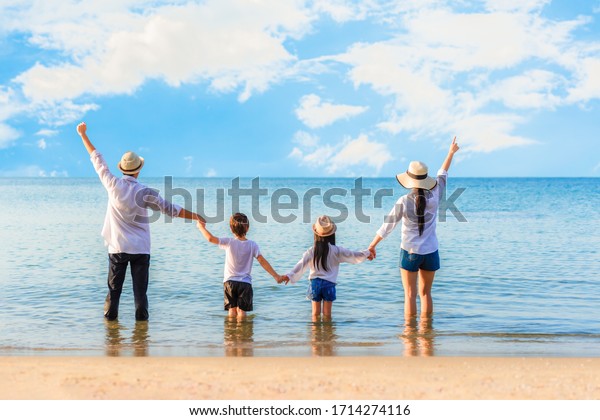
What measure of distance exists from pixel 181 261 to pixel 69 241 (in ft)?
16.7

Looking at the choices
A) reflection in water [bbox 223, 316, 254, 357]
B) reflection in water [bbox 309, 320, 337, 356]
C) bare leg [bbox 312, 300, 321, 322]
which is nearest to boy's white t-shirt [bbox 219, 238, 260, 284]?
reflection in water [bbox 223, 316, 254, 357]

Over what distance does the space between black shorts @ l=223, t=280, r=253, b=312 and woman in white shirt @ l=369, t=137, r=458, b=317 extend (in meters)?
1.48

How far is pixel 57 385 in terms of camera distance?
5035 mm

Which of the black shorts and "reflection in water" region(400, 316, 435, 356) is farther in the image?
the black shorts

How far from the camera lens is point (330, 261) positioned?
7.48 metres

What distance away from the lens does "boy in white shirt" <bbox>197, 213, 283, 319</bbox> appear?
285 inches

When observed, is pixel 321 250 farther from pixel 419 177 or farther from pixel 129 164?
pixel 129 164

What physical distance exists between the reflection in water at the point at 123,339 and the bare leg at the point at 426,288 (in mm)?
3171

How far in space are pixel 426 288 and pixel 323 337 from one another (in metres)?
1.41

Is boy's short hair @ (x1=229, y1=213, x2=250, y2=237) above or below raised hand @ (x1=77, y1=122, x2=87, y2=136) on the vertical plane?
below

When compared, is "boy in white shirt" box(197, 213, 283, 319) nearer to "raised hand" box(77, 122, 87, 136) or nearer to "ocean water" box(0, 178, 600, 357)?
"ocean water" box(0, 178, 600, 357)

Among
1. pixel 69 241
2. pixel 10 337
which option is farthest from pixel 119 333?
pixel 69 241
